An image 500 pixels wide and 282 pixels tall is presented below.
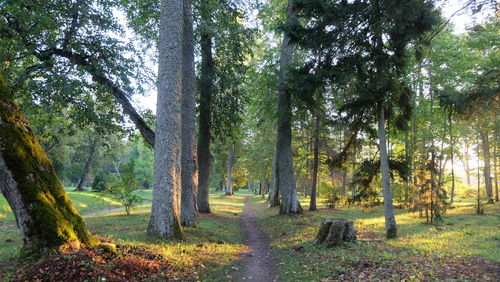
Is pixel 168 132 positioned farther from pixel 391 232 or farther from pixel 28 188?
pixel 391 232

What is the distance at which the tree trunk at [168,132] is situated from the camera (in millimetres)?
8359

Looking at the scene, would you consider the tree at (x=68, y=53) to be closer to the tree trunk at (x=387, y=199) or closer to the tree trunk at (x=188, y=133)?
the tree trunk at (x=188, y=133)

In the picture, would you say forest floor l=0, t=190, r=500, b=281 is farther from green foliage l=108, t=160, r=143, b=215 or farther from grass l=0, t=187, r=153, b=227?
grass l=0, t=187, r=153, b=227

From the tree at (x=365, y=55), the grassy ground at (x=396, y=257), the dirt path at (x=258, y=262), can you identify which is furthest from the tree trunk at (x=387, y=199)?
the dirt path at (x=258, y=262)

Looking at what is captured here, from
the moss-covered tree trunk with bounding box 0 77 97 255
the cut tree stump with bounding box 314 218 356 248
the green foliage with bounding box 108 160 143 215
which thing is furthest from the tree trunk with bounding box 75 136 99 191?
the moss-covered tree trunk with bounding box 0 77 97 255

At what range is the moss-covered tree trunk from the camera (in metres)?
4.71

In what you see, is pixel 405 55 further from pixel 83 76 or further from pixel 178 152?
pixel 83 76

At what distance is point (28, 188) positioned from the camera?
4801mm

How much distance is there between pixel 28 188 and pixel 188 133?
681 cm

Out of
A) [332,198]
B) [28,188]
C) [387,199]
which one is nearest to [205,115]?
[387,199]

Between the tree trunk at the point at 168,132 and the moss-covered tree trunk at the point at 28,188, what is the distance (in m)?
3.15

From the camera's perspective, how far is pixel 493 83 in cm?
770

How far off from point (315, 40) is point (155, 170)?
7.48 metres

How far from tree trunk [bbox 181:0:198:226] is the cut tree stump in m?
4.88
